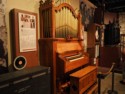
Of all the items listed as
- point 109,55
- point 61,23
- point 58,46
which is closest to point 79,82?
point 58,46

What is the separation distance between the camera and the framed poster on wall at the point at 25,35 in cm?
199

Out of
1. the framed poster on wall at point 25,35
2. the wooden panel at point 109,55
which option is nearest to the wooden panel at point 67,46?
the framed poster on wall at point 25,35

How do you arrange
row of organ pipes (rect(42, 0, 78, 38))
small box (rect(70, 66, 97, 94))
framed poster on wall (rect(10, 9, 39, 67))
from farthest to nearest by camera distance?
1. row of organ pipes (rect(42, 0, 78, 38))
2. small box (rect(70, 66, 97, 94))
3. framed poster on wall (rect(10, 9, 39, 67))

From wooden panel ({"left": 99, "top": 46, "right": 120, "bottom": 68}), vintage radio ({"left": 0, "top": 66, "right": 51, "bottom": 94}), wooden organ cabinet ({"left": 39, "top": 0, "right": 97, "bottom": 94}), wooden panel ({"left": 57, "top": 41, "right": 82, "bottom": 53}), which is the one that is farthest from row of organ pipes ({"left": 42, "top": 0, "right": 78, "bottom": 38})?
wooden panel ({"left": 99, "top": 46, "right": 120, "bottom": 68})

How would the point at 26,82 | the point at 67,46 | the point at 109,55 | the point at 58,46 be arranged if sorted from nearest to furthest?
the point at 26,82
the point at 58,46
the point at 67,46
the point at 109,55

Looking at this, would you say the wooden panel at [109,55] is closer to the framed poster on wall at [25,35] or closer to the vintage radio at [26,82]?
the framed poster on wall at [25,35]

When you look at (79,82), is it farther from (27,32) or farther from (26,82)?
(27,32)

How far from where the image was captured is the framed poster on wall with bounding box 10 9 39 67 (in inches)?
78.2

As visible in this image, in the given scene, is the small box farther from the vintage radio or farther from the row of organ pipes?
the row of organ pipes

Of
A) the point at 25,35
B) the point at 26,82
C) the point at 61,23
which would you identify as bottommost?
the point at 26,82

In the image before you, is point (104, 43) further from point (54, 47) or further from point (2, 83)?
point (2, 83)

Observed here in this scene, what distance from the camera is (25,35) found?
2.12m

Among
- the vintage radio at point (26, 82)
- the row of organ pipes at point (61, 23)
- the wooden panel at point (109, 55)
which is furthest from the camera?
the wooden panel at point (109, 55)

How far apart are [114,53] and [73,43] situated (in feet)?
10.5
